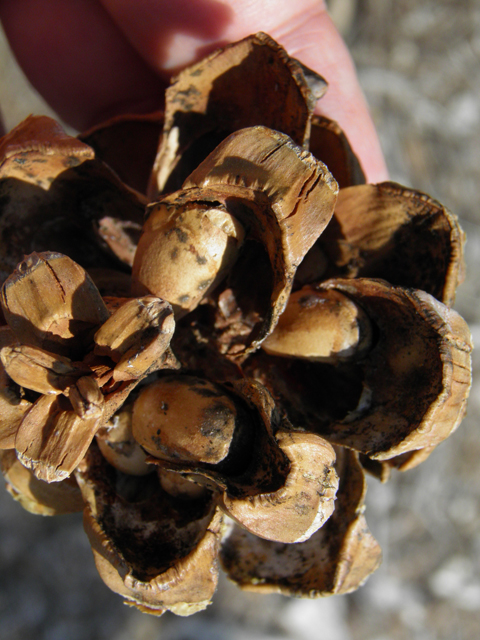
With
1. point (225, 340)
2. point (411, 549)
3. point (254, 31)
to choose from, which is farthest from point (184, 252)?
point (411, 549)

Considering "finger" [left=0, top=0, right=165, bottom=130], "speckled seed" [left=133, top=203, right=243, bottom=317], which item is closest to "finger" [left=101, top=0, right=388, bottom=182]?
"finger" [left=0, top=0, right=165, bottom=130]

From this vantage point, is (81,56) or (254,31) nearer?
(254,31)

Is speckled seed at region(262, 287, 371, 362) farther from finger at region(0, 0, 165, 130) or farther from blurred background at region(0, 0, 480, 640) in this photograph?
blurred background at region(0, 0, 480, 640)

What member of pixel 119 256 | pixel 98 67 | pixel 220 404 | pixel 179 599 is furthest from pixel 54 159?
pixel 98 67

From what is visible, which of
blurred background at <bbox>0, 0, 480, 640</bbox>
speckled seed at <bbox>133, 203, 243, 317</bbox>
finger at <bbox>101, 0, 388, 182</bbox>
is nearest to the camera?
speckled seed at <bbox>133, 203, 243, 317</bbox>

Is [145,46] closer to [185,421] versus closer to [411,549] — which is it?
[185,421]

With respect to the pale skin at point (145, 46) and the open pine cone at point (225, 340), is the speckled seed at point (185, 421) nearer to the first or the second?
the open pine cone at point (225, 340)

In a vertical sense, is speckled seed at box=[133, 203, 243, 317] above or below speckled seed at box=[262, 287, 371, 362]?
above

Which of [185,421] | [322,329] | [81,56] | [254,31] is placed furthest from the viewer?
[81,56]
